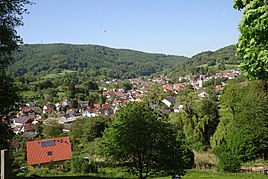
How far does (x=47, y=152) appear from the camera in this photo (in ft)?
118

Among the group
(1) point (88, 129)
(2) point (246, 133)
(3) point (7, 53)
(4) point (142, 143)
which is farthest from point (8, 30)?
(1) point (88, 129)

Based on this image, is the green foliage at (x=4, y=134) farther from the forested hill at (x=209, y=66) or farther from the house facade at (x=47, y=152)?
the forested hill at (x=209, y=66)

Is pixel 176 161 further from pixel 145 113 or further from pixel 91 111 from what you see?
→ pixel 91 111

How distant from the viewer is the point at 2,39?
35.1 ft

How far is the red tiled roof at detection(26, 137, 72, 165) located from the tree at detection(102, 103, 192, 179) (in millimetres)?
22249

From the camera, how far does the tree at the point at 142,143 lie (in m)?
14.3

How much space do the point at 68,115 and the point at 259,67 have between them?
8838cm

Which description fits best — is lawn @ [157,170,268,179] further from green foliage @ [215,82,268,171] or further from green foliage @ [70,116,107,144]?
green foliage @ [70,116,107,144]

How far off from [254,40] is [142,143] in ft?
33.0

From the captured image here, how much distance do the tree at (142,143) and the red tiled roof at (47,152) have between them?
22249 millimetres

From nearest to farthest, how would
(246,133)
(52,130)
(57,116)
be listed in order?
1. (246,133)
2. (52,130)
3. (57,116)

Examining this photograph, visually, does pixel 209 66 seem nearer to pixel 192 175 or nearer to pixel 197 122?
pixel 197 122

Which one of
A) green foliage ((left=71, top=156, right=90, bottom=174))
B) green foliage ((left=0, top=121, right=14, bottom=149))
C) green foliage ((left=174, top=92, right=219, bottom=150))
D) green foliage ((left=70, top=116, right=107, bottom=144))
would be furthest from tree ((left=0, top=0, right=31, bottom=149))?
green foliage ((left=70, top=116, right=107, bottom=144))

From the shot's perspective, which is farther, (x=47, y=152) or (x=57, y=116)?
(x=57, y=116)
